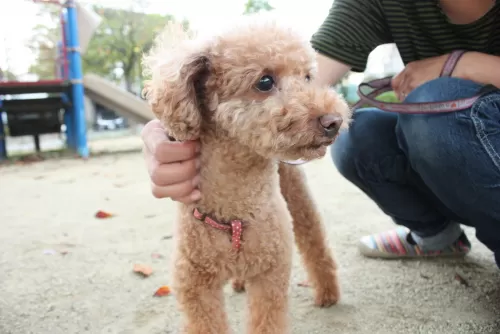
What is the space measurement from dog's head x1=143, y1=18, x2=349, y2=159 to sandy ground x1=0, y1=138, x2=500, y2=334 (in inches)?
24.2

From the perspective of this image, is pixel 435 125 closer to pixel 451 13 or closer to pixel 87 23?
pixel 451 13

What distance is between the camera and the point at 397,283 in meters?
1.49

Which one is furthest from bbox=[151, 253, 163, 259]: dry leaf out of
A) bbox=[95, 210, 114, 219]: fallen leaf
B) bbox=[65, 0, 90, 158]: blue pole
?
bbox=[65, 0, 90, 158]: blue pole

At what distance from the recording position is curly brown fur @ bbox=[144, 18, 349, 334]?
0.93 metres

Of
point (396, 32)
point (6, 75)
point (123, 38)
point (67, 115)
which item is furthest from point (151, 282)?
point (123, 38)

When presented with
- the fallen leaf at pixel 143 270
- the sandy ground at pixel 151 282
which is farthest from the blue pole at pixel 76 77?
the fallen leaf at pixel 143 270

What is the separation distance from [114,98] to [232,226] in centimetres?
459

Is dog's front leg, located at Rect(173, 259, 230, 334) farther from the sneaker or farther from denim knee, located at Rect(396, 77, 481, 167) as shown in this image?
the sneaker

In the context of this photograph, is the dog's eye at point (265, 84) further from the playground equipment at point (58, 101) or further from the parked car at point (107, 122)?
the parked car at point (107, 122)

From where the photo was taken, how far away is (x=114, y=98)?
521cm

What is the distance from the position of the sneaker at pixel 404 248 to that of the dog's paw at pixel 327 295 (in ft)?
1.24

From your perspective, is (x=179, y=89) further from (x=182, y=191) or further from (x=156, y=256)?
(x=156, y=256)

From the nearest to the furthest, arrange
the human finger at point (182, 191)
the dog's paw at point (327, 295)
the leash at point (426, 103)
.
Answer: the human finger at point (182, 191) → the leash at point (426, 103) → the dog's paw at point (327, 295)

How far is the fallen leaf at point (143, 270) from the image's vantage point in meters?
1.58
